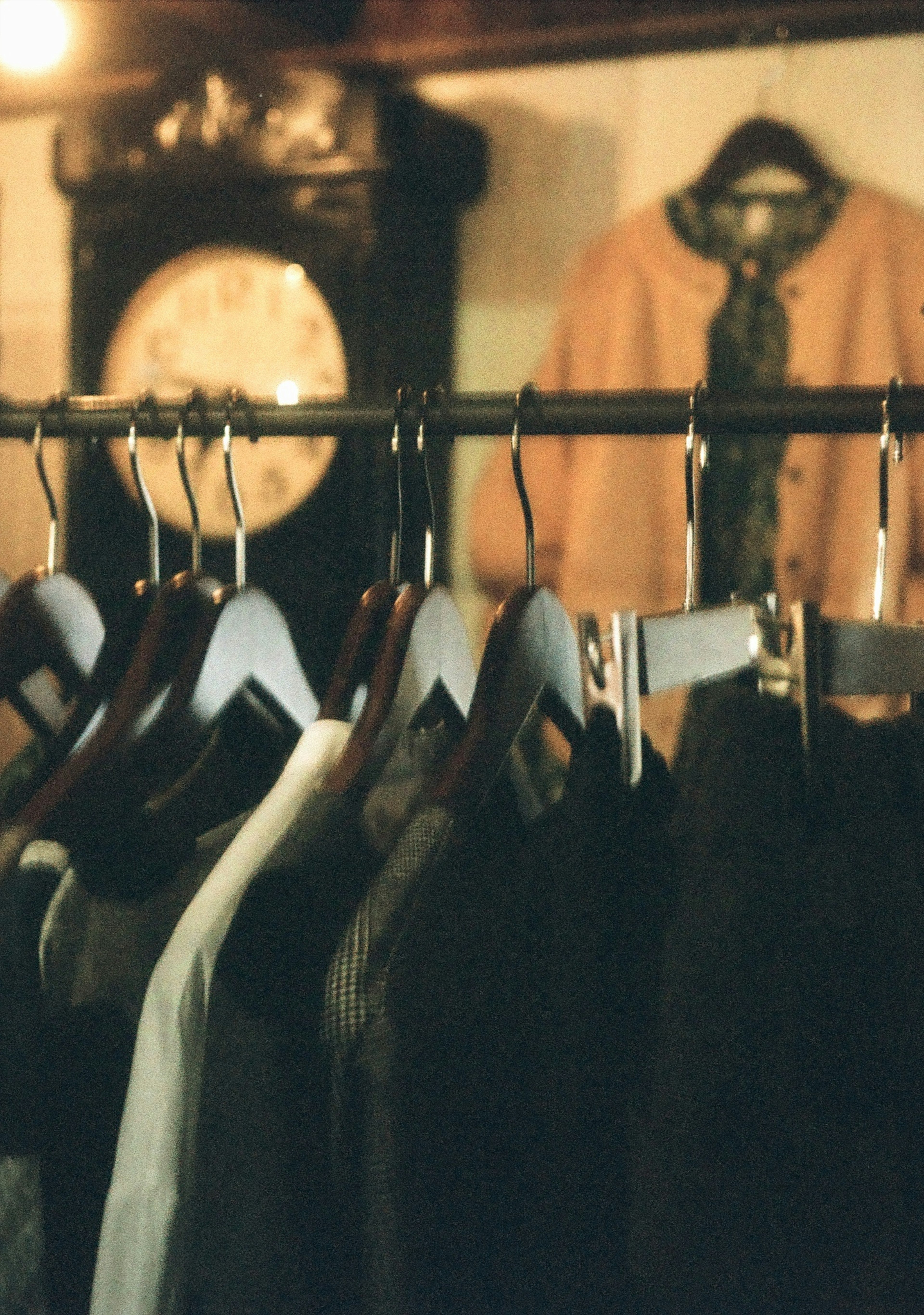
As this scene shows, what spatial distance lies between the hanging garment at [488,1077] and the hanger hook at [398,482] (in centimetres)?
25

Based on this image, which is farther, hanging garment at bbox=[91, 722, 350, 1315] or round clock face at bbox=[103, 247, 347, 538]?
round clock face at bbox=[103, 247, 347, 538]

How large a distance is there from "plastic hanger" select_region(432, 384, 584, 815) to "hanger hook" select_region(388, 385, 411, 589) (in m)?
0.07

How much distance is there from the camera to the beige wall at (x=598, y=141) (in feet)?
5.87

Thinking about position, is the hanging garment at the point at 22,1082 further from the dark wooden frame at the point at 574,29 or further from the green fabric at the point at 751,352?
the dark wooden frame at the point at 574,29

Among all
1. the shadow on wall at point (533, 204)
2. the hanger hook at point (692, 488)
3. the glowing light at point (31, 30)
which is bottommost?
the hanger hook at point (692, 488)

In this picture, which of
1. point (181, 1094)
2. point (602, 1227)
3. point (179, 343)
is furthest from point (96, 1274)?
point (179, 343)

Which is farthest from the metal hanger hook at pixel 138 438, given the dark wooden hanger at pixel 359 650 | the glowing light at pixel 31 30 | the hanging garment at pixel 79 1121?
the glowing light at pixel 31 30

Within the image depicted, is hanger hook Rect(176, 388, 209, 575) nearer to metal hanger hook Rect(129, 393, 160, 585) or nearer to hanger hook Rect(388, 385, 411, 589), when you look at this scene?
metal hanger hook Rect(129, 393, 160, 585)

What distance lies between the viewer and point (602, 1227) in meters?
0.53

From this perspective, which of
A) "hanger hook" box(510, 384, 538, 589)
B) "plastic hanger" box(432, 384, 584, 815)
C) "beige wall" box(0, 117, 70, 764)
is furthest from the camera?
"beige wall" box(0, 117, 70, 764)

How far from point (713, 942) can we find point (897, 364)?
1279 millimetres

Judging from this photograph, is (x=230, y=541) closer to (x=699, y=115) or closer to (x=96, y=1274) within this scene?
(x=699, y=115)

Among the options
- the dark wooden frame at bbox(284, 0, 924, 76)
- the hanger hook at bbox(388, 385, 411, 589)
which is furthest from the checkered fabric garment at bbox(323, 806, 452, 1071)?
the dark wooden frame at bbox(284, 0, 924, 76)

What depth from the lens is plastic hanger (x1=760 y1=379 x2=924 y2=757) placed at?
0.63 meters
